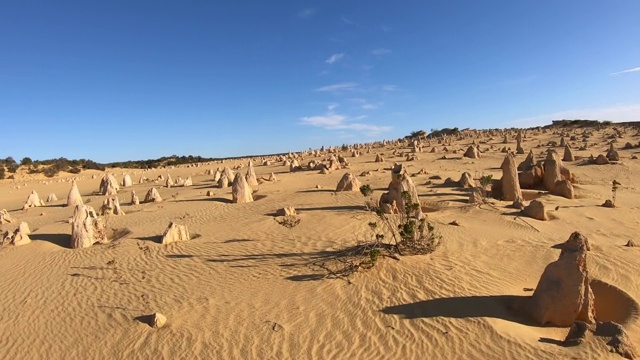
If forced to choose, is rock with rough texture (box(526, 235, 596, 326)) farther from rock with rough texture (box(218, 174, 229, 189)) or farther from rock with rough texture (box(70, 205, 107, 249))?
rock with rough texture (box(218, 174, 229, 189))

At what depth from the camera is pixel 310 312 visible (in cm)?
646

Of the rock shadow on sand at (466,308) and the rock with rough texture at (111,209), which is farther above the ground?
the rock with rough texture at (111,209)

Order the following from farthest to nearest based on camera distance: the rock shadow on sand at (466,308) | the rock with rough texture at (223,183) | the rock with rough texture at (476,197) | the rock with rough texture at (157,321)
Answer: the rock with rough texture at (223,183)
the rock with rough texture at (476,197)
the rock with rough texture at (157,321)
the rock shadow on sand at (466,308)

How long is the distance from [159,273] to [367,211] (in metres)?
5.80

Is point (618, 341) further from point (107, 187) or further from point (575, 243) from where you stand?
point (107, 187)

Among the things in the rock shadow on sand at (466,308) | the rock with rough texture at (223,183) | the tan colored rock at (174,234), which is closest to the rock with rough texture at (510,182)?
the rock shadow on sand at (466,308)

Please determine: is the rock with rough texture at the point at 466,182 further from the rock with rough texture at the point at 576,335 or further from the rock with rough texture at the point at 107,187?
the rock with rough texture at the point at 107,187

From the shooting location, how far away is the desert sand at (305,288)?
18.7 feet

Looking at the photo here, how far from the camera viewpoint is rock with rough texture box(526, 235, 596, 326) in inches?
224

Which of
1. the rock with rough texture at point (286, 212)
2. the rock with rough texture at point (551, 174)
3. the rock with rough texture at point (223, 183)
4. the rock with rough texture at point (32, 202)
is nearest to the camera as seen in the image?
the rock with rough texture at point (286, 212)

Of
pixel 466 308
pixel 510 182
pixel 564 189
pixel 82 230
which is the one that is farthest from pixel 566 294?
pixel 82 230

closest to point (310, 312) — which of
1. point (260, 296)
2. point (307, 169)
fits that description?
point (260, 296)

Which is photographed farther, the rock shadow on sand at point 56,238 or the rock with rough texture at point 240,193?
the rock with rough texture at point 240,193

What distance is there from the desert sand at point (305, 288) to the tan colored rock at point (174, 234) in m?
0.26
